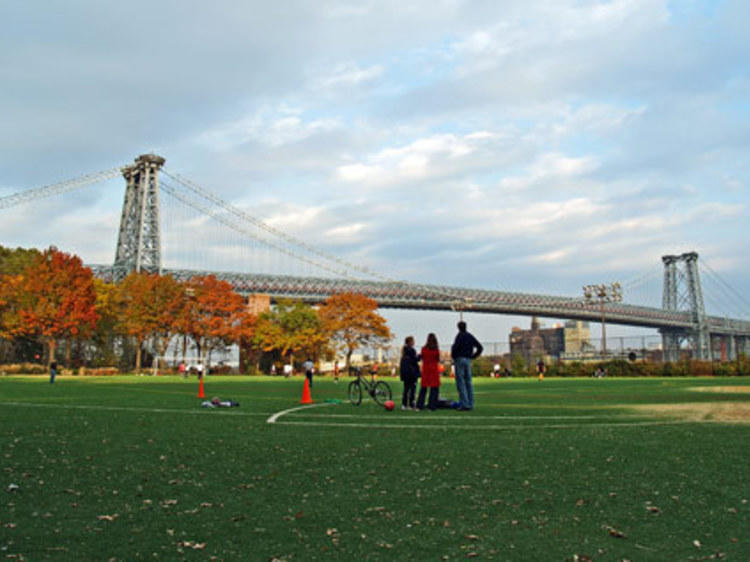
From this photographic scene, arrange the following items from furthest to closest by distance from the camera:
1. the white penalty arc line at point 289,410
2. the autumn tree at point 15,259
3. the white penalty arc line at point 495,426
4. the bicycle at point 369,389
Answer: the autumn tree at point 15,259 < the bicycle at point 369,389 < the white penalty arc line at point 289,410 < the white penalty arc line at point 495,426

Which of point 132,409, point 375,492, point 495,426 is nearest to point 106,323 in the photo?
point 132,409

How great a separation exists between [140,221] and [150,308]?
881 inches

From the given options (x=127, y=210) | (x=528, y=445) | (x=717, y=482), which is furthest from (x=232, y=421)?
(x=127, y=210)

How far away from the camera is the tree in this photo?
221 feet

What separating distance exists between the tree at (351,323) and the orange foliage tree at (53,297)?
21479mm

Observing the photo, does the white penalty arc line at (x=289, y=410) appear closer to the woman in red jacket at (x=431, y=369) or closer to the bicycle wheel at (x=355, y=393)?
the bicycle wheel at (x=355, y=393)

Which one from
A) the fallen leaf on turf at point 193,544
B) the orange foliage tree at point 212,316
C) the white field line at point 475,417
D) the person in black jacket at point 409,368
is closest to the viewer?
the fallen leaf on turf at point 193,544

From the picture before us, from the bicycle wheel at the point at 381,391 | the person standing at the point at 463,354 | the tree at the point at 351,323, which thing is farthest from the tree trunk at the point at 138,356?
the person standing at the point at 463,354

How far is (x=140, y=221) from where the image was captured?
80.1 metres

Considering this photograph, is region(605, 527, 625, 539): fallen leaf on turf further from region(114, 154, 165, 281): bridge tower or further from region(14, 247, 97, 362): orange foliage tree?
region(114, 154, 165, 281): bridge tower

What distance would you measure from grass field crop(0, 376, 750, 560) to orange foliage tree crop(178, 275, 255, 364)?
2106 inches

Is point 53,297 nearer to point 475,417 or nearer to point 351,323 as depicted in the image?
point 351,323

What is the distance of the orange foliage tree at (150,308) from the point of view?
60.6 metres

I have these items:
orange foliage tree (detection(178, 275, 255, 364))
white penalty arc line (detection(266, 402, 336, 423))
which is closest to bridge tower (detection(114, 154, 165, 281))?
orange foliage tree (detection(178, 275, 255, 364))
